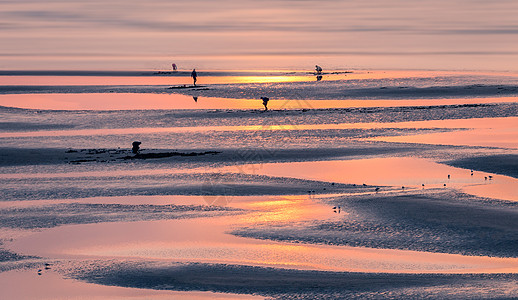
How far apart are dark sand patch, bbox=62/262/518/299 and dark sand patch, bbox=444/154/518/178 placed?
10.1m

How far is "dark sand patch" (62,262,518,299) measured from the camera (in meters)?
14.1

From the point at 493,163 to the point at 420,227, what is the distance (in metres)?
8.12

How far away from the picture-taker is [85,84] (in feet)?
204

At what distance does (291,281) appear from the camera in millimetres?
14773

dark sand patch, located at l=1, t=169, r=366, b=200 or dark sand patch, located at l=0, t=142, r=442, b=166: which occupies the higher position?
dark sand patch, located at l=0, t=142, r=442, b=166

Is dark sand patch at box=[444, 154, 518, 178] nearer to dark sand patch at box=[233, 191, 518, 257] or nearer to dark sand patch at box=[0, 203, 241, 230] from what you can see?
dark sand patch at box=[233, 191, 518, 257]

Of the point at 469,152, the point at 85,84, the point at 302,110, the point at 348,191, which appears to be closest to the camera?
the point at 348,191

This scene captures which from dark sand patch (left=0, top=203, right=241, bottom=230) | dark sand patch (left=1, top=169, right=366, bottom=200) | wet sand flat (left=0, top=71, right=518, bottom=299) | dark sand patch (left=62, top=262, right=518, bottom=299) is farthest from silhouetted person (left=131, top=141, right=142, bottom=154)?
dark sand patch (left=62, top=262, right=518, bottom=299)

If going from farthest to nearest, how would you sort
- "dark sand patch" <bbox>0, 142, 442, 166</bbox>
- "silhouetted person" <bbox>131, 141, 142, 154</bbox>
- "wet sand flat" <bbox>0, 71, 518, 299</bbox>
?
"silhouetted person" <bbox>131, 141, 142, 154</bbox> → "dark sand patch" <bbox>0, 142, 442, 166</bbox> → "wet sand flat" <bbox>0, 71, 518, 299</bbox>

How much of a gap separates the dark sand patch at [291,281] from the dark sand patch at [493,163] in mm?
10139

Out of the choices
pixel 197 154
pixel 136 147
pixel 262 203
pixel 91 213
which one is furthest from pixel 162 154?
pixel 91 213

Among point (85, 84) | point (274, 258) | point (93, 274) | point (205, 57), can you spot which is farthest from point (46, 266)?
point (205, 57)

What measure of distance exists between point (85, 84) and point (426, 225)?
47032mm

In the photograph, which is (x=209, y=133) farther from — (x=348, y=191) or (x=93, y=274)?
(x=93, y=274)
